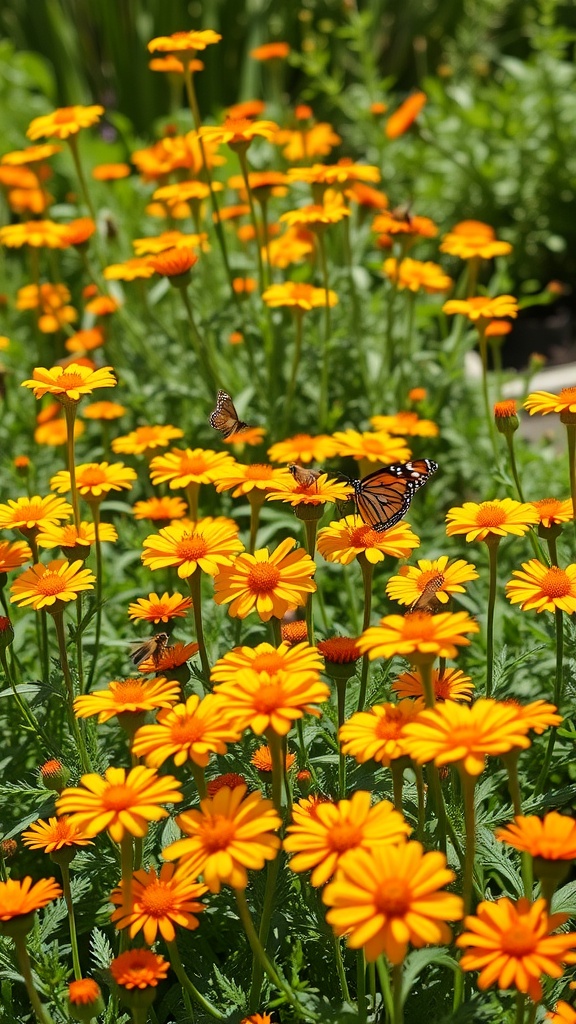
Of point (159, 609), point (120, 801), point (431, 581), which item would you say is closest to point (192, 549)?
point (159, 609)

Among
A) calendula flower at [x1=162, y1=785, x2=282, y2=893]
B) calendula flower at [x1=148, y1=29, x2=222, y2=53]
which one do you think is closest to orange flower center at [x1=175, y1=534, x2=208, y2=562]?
calendula flower at [x1=162, y1=785, x2=282, y2=893]

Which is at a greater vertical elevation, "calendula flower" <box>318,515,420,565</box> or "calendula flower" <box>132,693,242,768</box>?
"calendula flower" <box>132,693,242,768</box>

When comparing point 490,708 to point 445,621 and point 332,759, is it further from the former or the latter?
point 332,759

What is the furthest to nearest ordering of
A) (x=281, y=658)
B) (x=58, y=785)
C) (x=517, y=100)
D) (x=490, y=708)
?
(x=517, y=100) → (x=58, y=785) → (x=281, y=658) → (x=490, y=708)

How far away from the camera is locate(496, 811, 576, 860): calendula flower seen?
1.07 m

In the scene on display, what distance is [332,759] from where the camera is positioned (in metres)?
1.57

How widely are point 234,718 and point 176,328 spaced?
7.59 feet

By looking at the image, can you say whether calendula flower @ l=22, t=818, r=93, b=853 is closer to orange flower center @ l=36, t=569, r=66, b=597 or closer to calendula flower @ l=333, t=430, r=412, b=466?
orange flower center @ l=36, t=569, r=66, b=597

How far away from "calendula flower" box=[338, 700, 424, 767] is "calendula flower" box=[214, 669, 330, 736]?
0.21 feet

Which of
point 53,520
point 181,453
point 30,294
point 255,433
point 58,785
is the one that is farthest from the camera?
point 30,294

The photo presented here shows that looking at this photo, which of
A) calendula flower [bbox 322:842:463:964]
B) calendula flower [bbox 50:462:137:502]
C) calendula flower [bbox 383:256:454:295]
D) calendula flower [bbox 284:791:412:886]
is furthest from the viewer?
calendula flower [bbox 383:256:454:295]

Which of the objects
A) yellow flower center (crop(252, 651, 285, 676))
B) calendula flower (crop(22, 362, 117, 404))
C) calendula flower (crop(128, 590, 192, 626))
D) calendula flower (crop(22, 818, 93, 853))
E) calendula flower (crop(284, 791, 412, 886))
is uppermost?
calendula flower (crop(22, 362, 117, 404))

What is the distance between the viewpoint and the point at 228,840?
1.12 m

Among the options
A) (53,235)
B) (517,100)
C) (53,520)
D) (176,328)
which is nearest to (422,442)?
(176,328)
